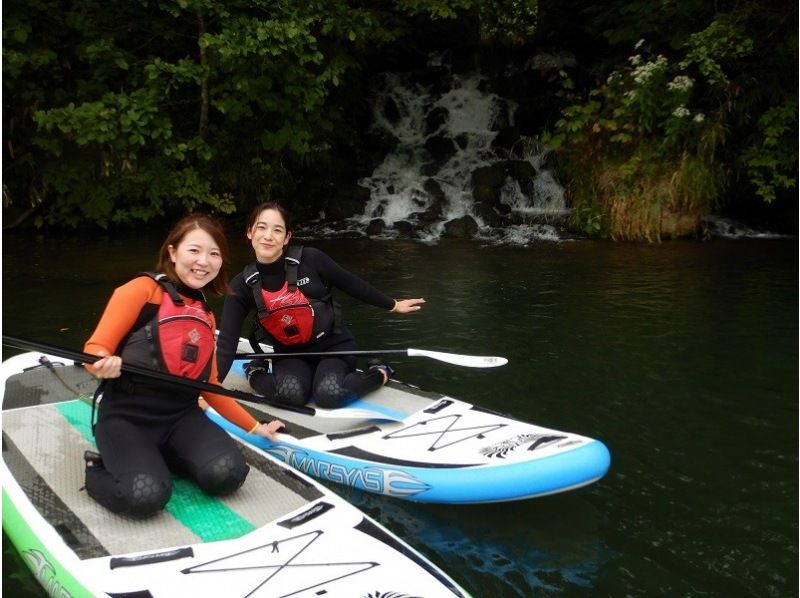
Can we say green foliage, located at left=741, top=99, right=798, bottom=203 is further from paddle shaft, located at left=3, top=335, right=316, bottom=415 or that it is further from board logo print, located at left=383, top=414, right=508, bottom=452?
paddle shaft, located at left=3, top=335, right=316, bottom=415

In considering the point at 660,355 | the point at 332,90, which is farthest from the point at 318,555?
the point at 332,90

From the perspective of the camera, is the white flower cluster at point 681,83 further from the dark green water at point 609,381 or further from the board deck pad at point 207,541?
the board deck pad at point 207,541

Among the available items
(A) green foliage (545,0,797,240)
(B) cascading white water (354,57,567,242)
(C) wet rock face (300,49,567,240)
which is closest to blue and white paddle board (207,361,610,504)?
(B) cascading white water (354,57,567,242)

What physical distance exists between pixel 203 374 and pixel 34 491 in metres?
0.70

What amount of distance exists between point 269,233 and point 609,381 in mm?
2298

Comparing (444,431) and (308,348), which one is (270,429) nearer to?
(308,348)

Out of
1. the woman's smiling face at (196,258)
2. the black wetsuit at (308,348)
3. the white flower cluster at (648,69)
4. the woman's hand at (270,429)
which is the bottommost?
the woman's hand at (270,429)

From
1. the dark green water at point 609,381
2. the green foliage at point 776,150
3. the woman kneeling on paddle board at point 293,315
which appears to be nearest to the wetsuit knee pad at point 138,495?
the dark green water at point 609,381

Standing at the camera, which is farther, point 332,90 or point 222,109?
point 332,90

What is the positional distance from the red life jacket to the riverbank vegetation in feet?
21.5

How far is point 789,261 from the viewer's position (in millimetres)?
8383

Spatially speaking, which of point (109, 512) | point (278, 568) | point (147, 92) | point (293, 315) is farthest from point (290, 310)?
point (147, 92)

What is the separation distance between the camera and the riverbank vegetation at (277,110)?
29.2 ft

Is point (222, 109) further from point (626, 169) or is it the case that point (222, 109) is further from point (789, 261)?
point (789, 261)
